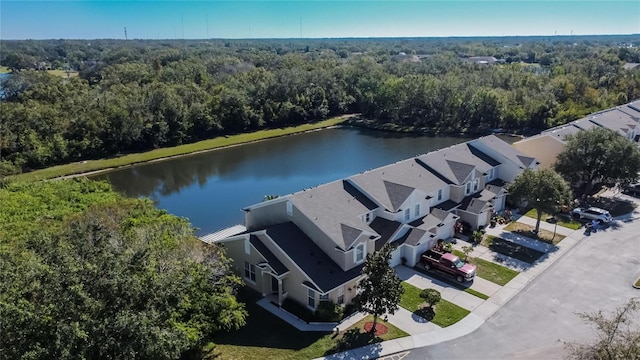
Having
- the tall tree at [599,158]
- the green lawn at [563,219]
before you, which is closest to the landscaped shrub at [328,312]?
the green lawn at [563,219]

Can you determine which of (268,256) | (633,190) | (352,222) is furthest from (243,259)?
(633,190)

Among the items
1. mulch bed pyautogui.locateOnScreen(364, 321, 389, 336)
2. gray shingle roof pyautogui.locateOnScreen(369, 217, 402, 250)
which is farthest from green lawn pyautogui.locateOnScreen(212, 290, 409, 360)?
gray shingle roof pyautogui.locateOnScreen(369, 217, 402, 250)

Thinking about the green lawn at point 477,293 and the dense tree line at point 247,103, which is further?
the dense tree line at point 247,103

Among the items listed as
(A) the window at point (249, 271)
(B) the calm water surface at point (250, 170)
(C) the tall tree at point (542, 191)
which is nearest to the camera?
(A) the window at point (249, 271)

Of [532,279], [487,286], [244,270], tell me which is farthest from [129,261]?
[532,279]

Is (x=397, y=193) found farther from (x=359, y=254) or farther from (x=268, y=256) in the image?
(x=268, y=256)

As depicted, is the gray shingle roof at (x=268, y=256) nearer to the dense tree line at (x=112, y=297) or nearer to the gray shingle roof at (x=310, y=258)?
the gray shingle roof at (x=310, y=258)

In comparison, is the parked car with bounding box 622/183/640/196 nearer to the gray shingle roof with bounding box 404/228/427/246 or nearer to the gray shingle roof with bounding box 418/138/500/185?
the gray shingle roof with bounding box 418/138/500/185
